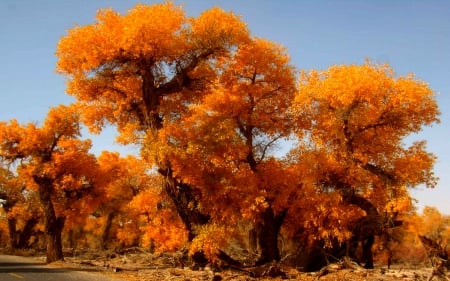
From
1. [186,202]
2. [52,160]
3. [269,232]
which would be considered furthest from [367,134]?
[52,160]

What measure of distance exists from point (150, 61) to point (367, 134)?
38.7 feet

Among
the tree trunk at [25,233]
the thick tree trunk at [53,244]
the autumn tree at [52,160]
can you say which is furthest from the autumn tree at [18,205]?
the thick tree trunk at [53,244]

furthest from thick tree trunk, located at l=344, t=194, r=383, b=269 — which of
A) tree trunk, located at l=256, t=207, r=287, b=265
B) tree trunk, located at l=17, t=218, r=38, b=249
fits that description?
tree trunk, located at l=17, t=218, r=38, b=249

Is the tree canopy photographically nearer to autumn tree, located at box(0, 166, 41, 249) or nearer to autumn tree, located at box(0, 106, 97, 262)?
autumn tree, located at box(0, 106, 97, 262)

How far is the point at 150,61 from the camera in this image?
18.3m

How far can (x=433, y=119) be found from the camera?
71.9 ft

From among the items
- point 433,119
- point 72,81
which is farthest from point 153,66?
point 433,119

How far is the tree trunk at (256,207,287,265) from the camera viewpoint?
21.1m

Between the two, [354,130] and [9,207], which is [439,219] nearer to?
[354,130]

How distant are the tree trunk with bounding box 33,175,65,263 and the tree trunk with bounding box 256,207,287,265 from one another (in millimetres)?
12316

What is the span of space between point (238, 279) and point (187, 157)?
16.3ft

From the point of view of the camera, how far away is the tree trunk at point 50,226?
25.5 metres

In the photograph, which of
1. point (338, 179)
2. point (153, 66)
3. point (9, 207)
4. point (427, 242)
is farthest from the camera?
point (9, 207)

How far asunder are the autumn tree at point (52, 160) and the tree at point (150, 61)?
27.1ft
